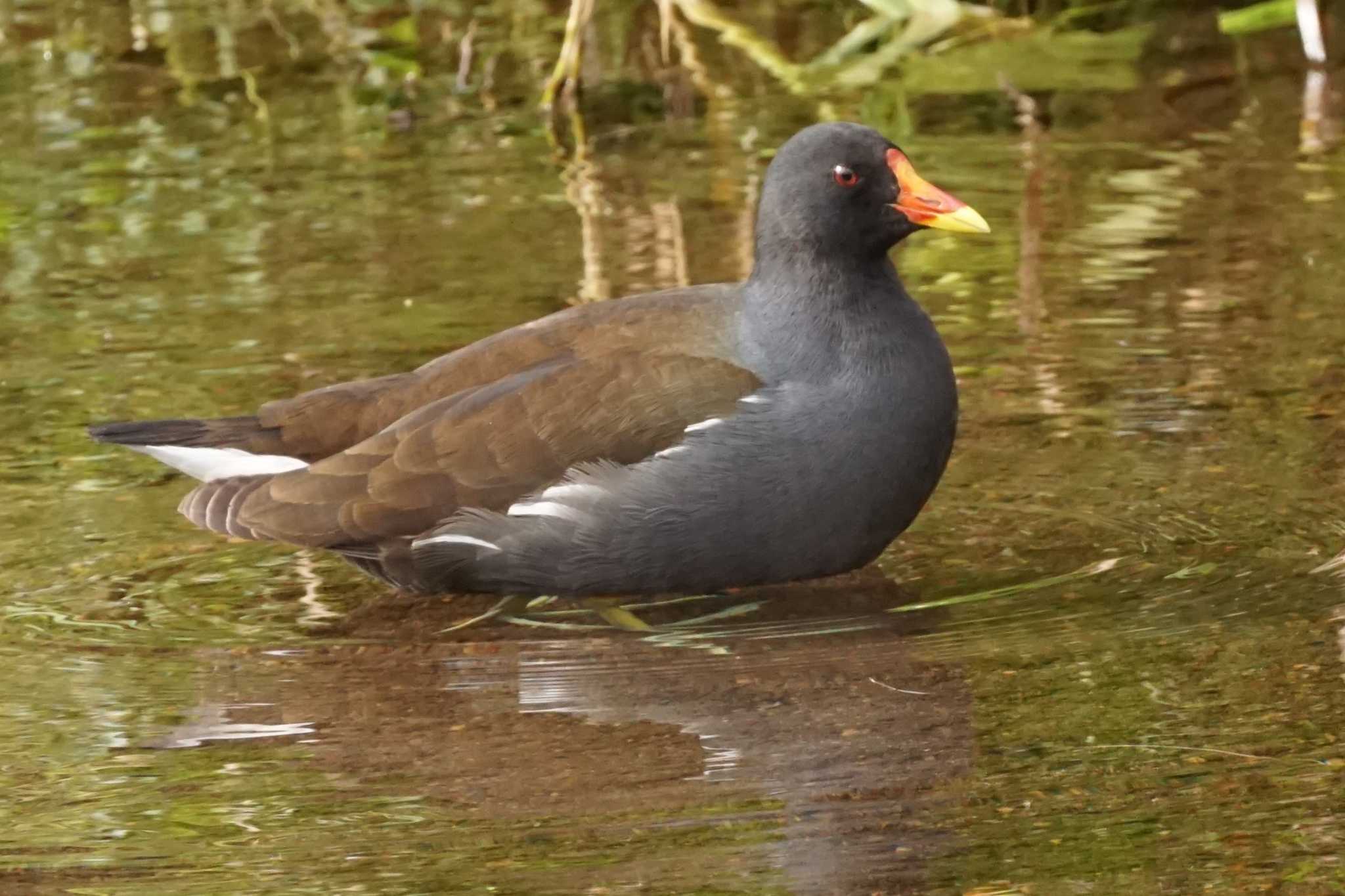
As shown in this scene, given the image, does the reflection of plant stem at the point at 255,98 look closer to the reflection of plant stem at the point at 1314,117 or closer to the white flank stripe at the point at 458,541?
the reflection of plant stem at the point at 1314,117

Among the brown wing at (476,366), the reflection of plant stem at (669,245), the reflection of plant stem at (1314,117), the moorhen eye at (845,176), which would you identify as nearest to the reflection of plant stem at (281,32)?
the reflection of plant stem at (669,245)

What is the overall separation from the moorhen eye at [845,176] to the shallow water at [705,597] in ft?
2.86

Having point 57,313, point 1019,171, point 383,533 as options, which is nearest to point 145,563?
point 383,533

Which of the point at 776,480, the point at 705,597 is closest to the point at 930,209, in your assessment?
the point at 776,480

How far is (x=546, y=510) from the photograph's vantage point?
5043mm

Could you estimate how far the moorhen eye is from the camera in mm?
5258

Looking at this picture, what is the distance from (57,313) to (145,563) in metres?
2.23

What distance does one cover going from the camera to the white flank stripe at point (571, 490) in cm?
500

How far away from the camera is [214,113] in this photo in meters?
10.1

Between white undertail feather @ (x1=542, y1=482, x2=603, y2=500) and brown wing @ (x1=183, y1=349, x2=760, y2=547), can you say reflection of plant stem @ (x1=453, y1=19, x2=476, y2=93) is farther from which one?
white undertail feather @ (x1=542, y1=482, x2=603, y2=500)

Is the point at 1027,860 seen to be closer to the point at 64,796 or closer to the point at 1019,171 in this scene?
the point at 64,796

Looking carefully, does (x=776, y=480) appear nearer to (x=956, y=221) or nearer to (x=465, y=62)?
(x=956, y=221)

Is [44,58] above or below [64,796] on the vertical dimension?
above

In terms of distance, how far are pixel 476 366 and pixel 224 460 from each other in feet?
2.17
